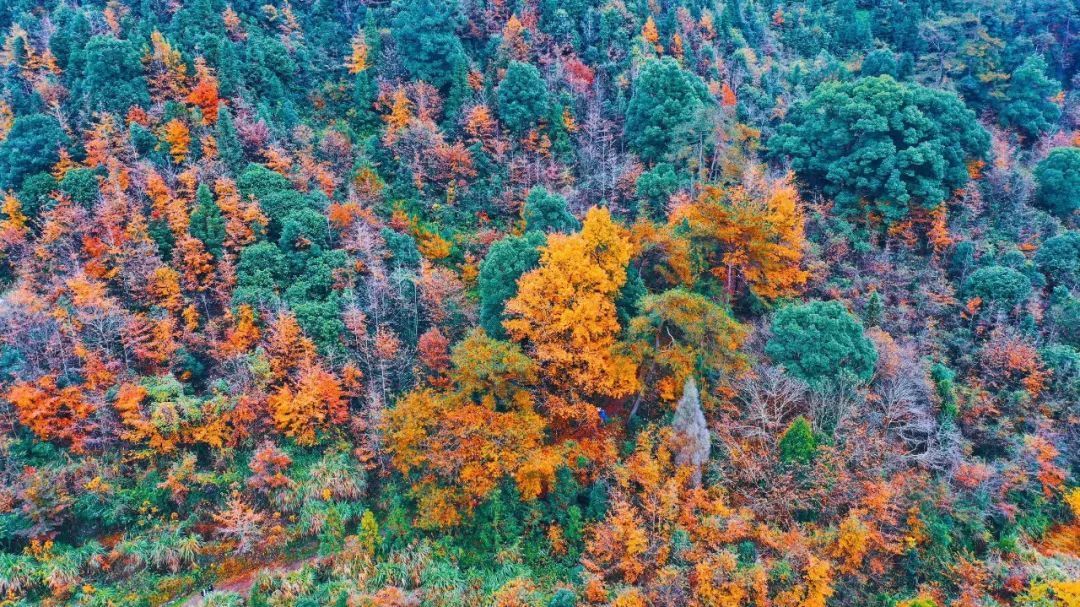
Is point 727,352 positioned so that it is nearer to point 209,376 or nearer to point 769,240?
point 769,240

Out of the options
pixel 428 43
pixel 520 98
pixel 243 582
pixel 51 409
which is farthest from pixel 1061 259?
pixel 51 409

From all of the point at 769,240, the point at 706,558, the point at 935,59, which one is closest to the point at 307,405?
the point at 706,558

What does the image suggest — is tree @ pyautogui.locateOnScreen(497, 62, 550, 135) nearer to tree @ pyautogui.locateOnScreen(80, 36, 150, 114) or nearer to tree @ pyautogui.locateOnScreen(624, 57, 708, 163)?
tree @ pyautogui.locateOnScreen(624, 57, 708, 163)

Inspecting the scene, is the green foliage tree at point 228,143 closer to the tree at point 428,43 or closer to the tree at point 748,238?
the tree at point 428,43

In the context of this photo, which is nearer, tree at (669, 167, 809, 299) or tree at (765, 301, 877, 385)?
tree at (765, 301, 877, 385)

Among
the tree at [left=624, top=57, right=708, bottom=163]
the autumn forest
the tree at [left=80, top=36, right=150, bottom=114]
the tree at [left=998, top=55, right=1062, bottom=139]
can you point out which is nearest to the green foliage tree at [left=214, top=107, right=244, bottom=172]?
the autumn forest

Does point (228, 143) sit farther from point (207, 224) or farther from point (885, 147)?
point (885, 147)
